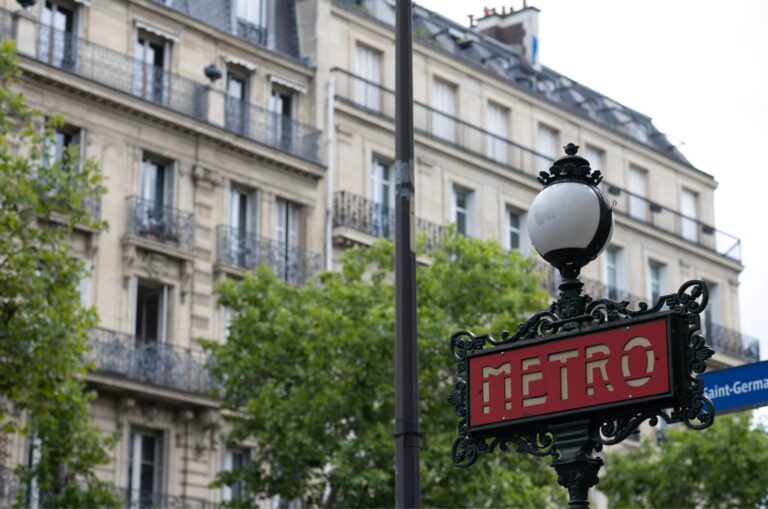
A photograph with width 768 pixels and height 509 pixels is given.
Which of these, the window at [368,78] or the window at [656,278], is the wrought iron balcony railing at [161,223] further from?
the window at [656,278]

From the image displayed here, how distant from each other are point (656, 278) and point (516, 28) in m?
8.39

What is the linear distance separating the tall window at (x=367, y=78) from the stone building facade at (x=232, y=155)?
0.23ft

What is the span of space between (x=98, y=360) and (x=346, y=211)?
27.9 feet

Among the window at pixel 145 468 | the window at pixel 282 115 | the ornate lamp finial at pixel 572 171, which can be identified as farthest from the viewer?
the window at pixel 282 115

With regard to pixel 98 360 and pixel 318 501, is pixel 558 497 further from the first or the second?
pixel 98 360

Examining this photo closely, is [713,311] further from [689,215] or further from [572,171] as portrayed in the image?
[572,171]

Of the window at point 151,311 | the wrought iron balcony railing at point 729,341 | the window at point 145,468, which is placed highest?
the wrought iron balcony railing at point 729,341

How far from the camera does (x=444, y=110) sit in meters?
45.6

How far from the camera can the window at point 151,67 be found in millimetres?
37344

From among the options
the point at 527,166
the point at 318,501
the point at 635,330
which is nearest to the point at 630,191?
the point at 527,166

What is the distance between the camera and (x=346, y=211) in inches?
1609

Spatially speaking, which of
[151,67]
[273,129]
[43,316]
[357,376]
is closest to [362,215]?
[273,129]

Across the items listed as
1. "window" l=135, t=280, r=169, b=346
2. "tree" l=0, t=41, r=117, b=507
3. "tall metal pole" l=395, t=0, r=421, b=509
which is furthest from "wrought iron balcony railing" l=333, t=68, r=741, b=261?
"tall metal pole" l=395, t=0, r=421, b=509

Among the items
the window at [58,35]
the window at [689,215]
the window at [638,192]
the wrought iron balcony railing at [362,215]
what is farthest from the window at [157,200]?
the window at [689,215]
